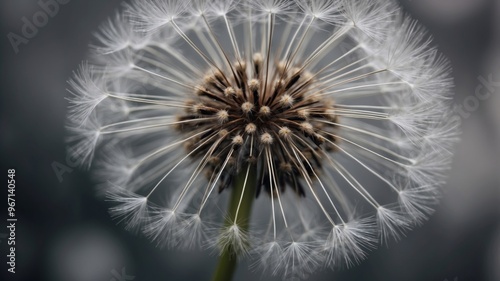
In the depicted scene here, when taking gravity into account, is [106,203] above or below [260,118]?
below

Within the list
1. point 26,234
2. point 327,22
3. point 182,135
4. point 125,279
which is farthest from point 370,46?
point 26,234

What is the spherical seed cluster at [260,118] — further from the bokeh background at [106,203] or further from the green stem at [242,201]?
the bokeh background at [106,203]

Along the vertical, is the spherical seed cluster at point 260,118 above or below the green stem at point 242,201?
above

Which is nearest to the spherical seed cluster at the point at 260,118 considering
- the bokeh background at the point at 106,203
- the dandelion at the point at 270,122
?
the dandelion at the point at 270,122

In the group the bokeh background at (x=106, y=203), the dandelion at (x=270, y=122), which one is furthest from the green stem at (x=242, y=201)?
the bokeh background at (x=106, y=203)

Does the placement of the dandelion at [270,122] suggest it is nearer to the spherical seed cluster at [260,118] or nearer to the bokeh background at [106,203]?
the spherical seed cluster at [260,118]

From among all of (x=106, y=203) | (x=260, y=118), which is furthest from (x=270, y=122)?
(x=106, y=203)

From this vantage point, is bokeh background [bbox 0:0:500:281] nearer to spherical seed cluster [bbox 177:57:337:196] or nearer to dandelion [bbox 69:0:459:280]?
dandelion [bbox 69:0:459:280]

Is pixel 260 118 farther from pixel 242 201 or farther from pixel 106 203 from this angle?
pixel 106 203

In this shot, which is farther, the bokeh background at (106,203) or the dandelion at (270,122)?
the bokeh background at (106,203)
